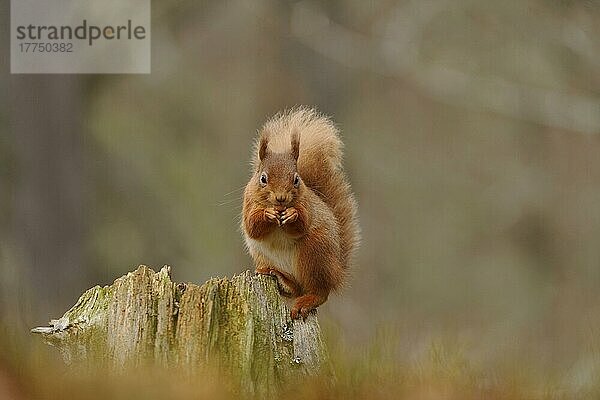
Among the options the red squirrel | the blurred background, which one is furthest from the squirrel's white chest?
the blurred background

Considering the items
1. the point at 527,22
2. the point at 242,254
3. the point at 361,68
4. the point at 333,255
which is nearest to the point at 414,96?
the point at 361,68

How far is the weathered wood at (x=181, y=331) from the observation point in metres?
1.61

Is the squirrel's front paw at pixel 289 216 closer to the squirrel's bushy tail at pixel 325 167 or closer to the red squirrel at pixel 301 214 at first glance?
the red squirrel at pixel 301 214

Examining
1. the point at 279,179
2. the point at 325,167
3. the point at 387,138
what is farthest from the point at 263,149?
the point at 387,138

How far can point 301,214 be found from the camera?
181cm

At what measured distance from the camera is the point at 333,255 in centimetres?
193

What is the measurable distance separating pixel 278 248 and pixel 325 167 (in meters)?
0.27

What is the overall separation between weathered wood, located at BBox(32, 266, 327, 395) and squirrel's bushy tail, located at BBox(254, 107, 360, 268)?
384 millimetres

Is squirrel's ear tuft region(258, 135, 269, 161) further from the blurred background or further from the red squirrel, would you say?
the blurred background

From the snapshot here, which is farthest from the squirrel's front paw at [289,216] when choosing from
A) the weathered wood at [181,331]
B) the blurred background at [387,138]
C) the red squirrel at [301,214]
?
the blurred background at [387,138]

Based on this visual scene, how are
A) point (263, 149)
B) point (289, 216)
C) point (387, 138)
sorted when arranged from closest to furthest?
point (289, 216) → point (263, 149) → point (387, 138)

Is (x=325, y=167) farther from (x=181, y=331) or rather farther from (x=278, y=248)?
(x=181, y=331)

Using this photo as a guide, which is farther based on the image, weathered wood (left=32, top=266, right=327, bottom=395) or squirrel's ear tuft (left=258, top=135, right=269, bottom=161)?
squirrel's ear tuft (left=258, top=135, right=269, bottom=161)

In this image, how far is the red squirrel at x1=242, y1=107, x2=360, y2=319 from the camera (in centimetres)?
182
